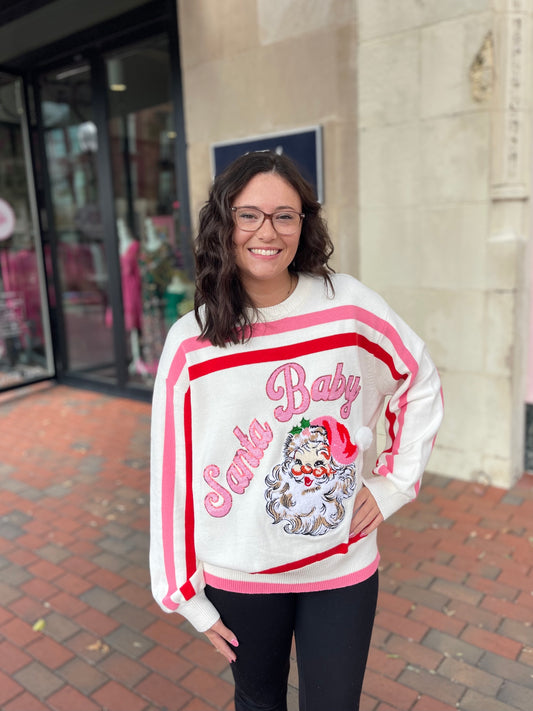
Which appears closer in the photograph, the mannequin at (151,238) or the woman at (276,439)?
the woman at (276,439)

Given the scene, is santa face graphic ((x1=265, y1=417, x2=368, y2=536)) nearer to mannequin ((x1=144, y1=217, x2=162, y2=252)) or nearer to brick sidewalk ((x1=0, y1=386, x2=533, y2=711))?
brick sidewalk ((x1=0, y1=386, x2=533, y2=711))

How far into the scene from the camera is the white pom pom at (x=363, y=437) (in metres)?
1.58

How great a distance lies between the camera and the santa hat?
4.98 feet

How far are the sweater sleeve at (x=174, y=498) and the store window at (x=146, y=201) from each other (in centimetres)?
436

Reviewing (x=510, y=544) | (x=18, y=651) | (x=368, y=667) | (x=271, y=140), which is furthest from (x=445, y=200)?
(x=18, y=651)

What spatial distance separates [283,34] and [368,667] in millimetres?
4297

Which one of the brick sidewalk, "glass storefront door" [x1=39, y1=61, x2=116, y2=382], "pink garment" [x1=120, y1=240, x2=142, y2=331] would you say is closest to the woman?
the brick sidewalk

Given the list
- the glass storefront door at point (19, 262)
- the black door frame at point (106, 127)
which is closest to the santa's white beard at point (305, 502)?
the black door frame at point (106, 127)

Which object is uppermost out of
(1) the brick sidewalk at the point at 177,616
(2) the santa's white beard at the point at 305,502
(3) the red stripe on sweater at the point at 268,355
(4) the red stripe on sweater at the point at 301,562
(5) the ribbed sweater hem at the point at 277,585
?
(3) the red stripe on sweater at the point at 268,355

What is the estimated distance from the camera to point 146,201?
21.7 ft

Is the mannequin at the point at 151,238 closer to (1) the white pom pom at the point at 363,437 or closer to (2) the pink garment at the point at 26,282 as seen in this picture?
(2) the pink garment at the point at 26,282

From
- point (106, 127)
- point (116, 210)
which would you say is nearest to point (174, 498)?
point (116, 210)

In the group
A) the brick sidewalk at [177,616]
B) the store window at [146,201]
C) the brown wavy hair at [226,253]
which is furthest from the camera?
the store window at [146,201]

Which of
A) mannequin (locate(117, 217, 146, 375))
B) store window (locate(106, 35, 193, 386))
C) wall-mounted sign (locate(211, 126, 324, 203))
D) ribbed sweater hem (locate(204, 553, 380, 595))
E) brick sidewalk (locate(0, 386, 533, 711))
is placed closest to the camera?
ribbed sweater hem (locate(204, 553, 380, 595))
